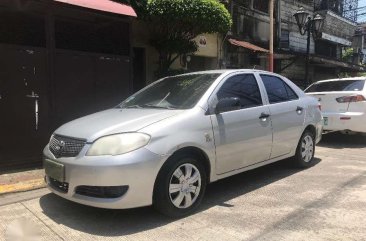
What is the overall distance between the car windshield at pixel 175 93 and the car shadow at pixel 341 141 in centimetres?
487

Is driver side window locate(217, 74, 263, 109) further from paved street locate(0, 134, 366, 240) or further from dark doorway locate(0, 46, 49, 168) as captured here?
dark doorway locate(0, 46, 49, 168)

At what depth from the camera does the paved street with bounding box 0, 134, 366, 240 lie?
4.33 m

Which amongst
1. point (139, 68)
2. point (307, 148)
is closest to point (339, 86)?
point (307, 148)

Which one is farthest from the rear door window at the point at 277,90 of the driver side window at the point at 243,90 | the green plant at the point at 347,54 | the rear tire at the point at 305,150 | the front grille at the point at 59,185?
the green plant at the point at 347,54

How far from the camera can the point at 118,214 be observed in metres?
4.88

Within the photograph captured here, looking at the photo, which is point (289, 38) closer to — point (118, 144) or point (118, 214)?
point (118, 214)

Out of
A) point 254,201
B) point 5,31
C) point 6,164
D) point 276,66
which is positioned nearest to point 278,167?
point 254,201

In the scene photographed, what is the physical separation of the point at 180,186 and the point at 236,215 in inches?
28.5

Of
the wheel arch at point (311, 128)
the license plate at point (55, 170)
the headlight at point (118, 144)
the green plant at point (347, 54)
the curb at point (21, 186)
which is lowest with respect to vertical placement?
the curb at point (21, 186)

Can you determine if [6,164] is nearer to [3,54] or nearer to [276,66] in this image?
[3,54]

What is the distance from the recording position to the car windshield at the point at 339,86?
964 cm

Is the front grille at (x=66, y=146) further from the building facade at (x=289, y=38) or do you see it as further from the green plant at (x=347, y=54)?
the green plant at (x=347, y=54)

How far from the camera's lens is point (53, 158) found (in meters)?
4.78

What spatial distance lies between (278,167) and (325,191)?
1.49 meters
